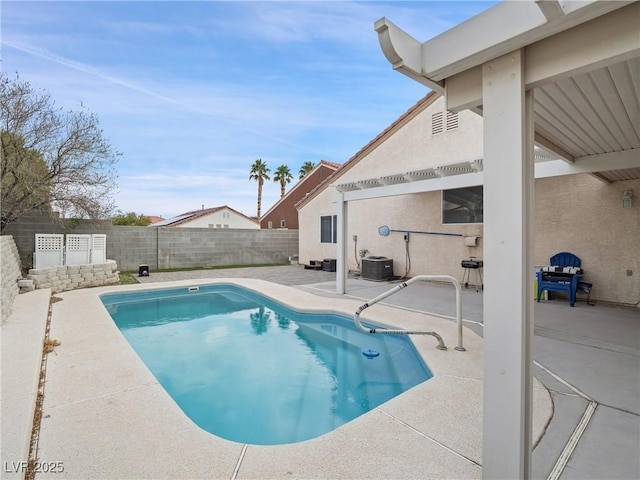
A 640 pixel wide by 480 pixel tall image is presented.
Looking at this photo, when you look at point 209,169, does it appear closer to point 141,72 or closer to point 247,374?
point 141,72

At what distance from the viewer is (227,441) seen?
267cm

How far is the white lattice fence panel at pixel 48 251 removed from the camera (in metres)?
9.48

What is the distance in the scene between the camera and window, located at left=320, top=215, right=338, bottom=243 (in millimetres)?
14695

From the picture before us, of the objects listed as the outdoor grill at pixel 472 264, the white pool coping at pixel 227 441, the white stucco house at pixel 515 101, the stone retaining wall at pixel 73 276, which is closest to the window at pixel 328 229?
the outdoor grill at pixel 472 264

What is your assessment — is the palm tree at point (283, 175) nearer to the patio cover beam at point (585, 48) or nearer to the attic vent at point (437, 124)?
the attic vent at point (437, 124)

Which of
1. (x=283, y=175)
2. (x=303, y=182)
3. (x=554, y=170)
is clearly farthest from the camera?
(x=283, y=175)

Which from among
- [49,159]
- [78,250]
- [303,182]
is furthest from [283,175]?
[78,250]

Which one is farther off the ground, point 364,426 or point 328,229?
point 328,229

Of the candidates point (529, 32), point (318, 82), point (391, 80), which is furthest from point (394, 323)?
point (318, 82)

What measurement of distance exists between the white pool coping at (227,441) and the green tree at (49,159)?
28.0 ft

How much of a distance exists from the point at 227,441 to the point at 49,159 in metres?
11.9

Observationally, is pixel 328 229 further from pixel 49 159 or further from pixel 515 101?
pixel 515 101

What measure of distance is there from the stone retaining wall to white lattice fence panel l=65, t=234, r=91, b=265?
13.5 inches

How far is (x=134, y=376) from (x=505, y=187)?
4.31m
